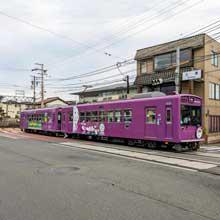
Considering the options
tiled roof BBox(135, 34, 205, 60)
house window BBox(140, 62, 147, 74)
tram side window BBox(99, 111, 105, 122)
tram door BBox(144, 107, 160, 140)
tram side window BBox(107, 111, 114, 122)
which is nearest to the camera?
tram door BBox(144, 107, 160, 140)

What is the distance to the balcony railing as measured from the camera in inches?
991

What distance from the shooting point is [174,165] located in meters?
11.2

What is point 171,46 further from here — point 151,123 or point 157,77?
point 151,123

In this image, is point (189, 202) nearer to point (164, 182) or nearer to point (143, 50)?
point (164, 182)

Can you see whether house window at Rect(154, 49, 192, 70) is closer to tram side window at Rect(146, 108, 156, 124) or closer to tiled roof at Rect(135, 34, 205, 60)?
tiled roof at Rect(135, 34, 205, 60)

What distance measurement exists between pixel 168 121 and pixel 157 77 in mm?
10969

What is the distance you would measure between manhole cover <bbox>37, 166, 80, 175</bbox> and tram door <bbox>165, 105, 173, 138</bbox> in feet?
24.8

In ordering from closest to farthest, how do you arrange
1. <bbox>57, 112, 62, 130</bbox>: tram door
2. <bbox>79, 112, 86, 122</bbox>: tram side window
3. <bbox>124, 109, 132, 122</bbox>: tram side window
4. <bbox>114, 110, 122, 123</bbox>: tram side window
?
1. <bbox>124, 109, 132, 122</bbox>: tram side window
2. <bbox>114, 110, 122, 123</bbox>: tram side window
3. <bbox>79, 112, 86, 122</bbox>: tram side window
4. <bbox>57, 112, 62, 130</bbox>: tram door

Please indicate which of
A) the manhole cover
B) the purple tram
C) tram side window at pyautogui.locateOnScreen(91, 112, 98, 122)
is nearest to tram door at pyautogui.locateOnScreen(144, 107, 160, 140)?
the purple tram

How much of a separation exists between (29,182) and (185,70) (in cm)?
1920

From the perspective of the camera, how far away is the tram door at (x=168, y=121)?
16.1 meters

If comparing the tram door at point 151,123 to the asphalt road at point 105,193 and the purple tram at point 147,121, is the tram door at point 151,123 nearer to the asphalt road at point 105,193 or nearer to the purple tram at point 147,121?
the purple tram at point 147,121

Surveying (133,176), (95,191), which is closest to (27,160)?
(133,176)

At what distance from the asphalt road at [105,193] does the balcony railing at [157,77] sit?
15878 millimetres
